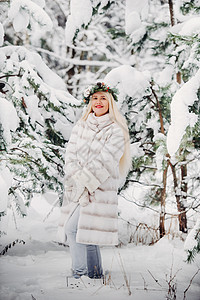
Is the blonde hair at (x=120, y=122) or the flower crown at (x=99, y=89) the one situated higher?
the flower crown at (x=99, y=89)

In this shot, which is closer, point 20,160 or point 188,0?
point 20,160

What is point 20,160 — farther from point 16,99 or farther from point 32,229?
point 32,229

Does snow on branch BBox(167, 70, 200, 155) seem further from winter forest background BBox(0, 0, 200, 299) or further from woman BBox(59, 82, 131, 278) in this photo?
woman BBox(59, 82, 131, 278)

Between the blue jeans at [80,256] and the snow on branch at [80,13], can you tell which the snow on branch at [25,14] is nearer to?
the snow on branch at [80,13]

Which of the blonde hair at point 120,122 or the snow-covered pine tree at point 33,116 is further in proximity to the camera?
the snow-covered pine tree at point 33,116

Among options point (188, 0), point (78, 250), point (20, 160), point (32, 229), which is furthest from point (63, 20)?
point (78, 250)

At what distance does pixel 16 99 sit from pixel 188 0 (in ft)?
10.0

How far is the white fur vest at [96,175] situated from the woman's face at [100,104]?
7 centimetres

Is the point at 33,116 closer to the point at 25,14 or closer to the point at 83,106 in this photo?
the point at 83,106

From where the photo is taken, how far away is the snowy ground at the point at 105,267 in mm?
2504

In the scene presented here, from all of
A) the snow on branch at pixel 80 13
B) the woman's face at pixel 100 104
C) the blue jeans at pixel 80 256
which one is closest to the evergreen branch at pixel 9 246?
the blue jeans at pixel 80 256

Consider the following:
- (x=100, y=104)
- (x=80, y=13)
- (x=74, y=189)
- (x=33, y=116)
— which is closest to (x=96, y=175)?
(x=74, y=189)

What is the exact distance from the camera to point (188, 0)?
4.61 m

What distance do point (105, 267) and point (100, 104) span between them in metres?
1.86
